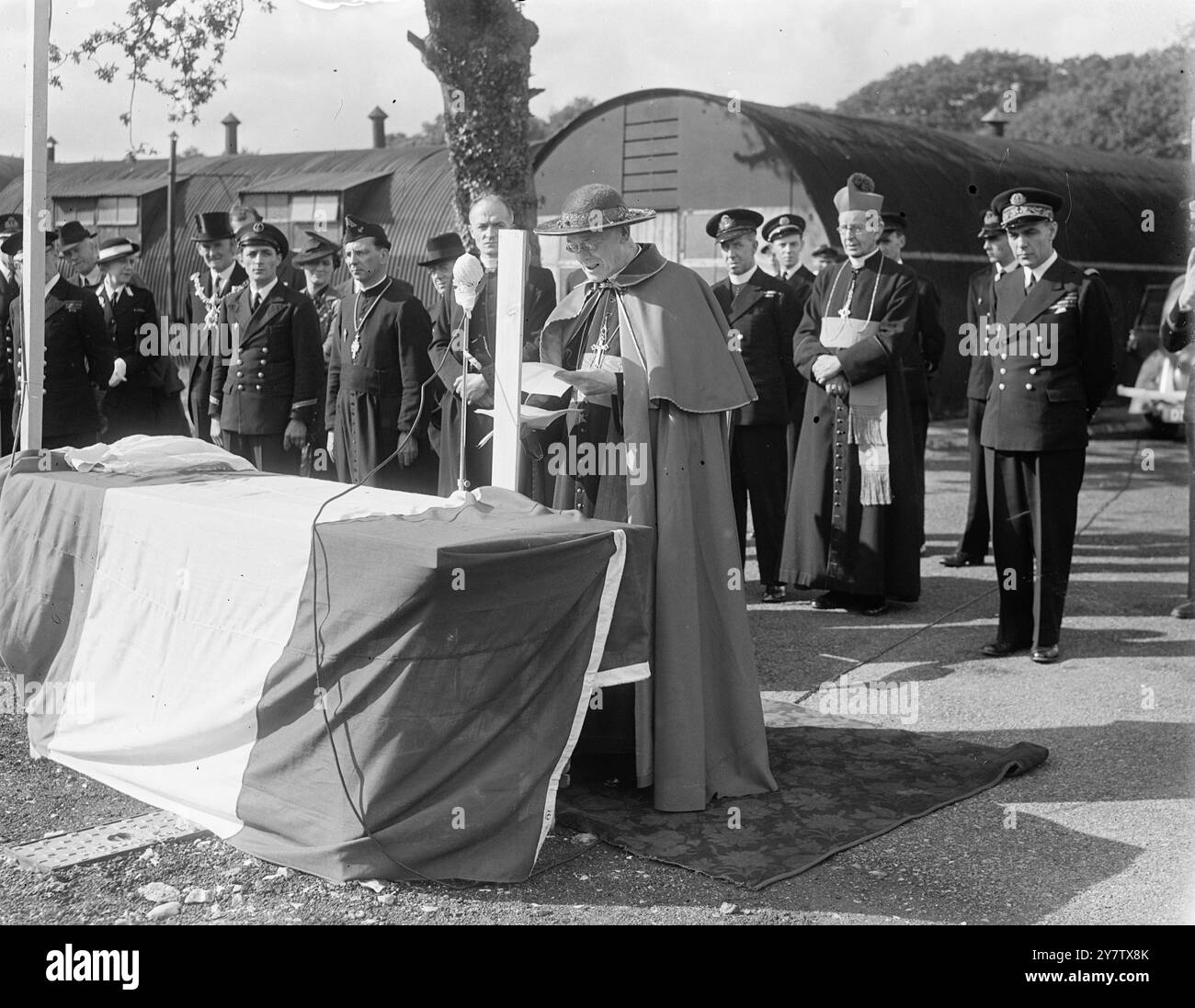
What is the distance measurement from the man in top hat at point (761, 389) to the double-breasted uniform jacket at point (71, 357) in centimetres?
368

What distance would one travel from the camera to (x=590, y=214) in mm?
4594

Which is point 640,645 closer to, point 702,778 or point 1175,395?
point 702,778

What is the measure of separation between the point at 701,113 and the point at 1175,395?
Answer: 636cm

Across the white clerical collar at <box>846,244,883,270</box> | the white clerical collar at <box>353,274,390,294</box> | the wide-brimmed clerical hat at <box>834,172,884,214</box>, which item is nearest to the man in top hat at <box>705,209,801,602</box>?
the white clerical collar at <box>846,244,883,270</box>

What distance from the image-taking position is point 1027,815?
14.9 feet

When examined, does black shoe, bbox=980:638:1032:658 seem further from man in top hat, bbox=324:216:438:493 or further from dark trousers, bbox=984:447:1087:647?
man in top hat, bbox=324:216:438:493

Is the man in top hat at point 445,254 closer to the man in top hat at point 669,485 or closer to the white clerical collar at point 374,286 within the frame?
the white clerical collar at point 374,286

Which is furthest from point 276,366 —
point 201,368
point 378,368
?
point 201,368

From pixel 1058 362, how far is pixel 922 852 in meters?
3.05

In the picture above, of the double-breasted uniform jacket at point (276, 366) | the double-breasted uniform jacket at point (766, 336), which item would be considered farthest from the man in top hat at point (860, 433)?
the double-breasted uniform jacket at point (276, 366)

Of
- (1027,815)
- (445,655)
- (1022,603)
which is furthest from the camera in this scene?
(1022,603)

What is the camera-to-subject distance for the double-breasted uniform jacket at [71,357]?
7875 millimetres

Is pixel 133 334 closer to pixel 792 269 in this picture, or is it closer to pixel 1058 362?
pixel 792 269
